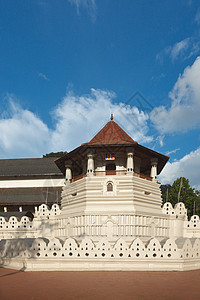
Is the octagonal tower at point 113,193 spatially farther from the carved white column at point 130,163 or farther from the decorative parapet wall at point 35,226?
the decorative parapet wall at point 35,226

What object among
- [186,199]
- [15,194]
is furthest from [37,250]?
[186,199]

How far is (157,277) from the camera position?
12.0 meters

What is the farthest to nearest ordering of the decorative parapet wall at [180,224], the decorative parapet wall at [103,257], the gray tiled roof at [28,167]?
the gray tiled roof at [28,167] → the decorative parapet wall at [180,224] → the decorative parapet wall at [103,257]

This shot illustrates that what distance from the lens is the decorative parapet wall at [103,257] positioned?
13.6 m

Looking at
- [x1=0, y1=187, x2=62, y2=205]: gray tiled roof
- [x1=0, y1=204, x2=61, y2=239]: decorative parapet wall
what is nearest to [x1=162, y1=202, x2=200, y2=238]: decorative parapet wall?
[x1=0, y1=204, x2=61, y2=239]: decorative parapet wall

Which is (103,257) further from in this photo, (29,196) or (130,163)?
(29,196)

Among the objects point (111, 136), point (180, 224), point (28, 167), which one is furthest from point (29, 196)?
point (180, 224)

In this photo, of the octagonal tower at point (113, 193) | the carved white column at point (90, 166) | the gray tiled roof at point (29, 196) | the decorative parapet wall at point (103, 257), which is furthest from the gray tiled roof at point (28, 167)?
the decorative parapet wall at point (103, 257)

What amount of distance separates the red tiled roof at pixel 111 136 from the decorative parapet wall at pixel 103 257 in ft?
27.2

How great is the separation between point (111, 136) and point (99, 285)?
13.1 meters

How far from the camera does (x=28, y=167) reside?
3638cm

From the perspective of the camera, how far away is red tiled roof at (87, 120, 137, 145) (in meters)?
20.3

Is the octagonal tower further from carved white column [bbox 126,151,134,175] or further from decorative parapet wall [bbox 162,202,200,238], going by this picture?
decorative parapet wall [bbox 162,202,200,238]

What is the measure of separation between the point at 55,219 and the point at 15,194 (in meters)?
12.3
